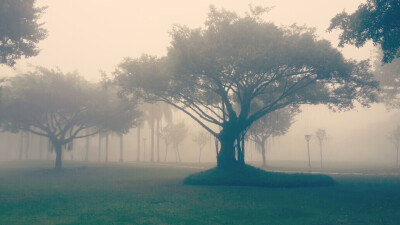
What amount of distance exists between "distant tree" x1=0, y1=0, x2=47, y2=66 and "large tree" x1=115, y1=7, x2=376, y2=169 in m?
7.70

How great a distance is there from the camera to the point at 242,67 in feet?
79.8

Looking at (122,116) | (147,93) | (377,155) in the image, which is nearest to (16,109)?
(122,116)

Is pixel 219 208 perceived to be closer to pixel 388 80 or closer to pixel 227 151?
pixel 227 151

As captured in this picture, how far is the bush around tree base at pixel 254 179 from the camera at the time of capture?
21.5 m

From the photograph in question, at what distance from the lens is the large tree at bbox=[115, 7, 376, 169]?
24.5 metres

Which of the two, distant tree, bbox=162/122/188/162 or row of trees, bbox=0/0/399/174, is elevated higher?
row of trees, bbox=0/0/399/174

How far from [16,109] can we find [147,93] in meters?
19.7

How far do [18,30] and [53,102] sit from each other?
19.0 meters

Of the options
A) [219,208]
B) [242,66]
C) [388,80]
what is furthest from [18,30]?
[388,80]

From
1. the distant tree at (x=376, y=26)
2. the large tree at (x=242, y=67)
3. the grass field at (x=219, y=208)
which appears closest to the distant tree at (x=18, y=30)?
the large tree at (x=242, y=67)

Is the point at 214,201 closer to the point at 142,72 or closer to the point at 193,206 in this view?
the point at 193,206

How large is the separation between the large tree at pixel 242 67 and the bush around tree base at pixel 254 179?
8.01 ft

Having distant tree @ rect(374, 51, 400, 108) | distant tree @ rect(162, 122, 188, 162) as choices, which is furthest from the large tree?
distant tree @ rect(162, 122, 188, 162)

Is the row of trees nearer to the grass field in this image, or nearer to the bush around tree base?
the bush around tree base
